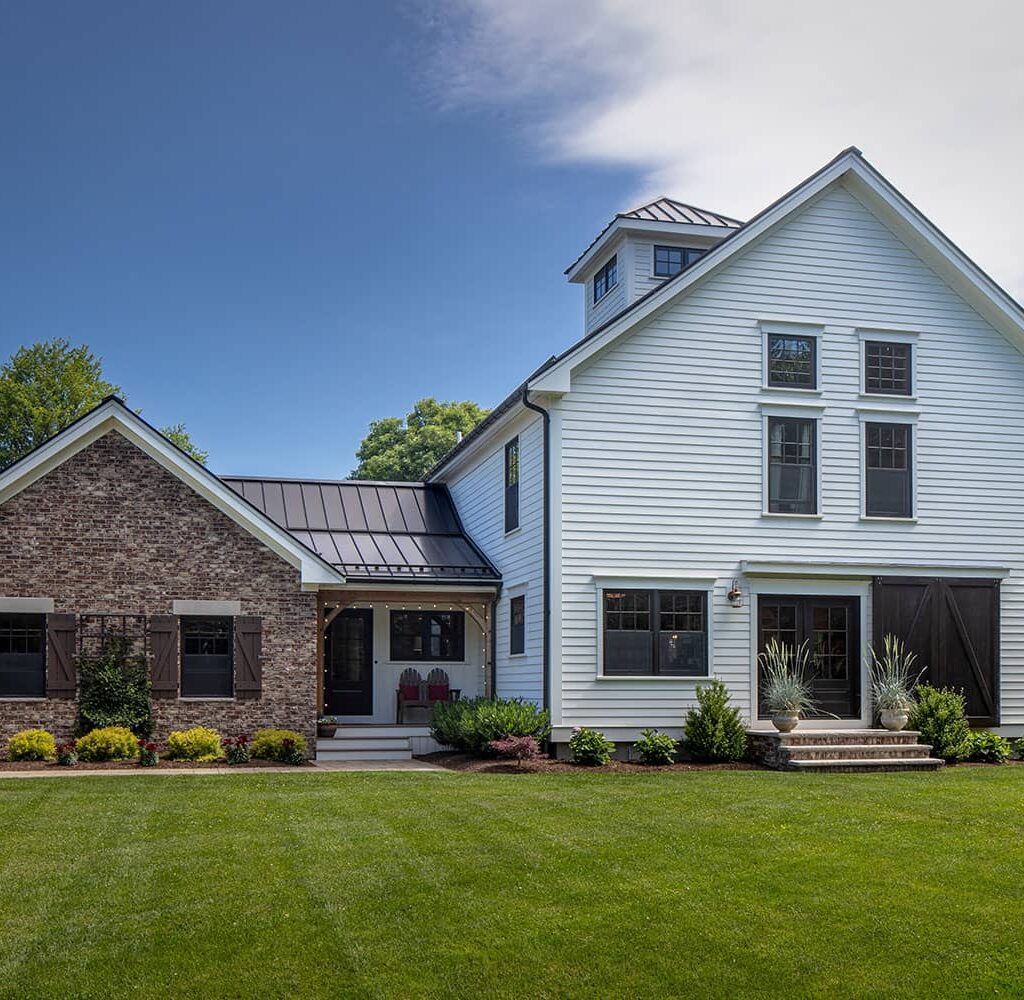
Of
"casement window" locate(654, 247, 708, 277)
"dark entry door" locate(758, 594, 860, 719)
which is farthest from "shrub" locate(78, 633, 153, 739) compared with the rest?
"casement window" locate(654, 247, 708, 277)

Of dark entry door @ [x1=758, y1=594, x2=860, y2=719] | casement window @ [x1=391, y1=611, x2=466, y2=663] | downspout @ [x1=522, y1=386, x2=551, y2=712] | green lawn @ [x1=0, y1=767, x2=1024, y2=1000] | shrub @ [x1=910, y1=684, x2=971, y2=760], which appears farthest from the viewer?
casement window @ [x1=391, y1=611, x2=466, y2=663]

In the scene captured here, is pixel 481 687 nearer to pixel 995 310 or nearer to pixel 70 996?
pixel 995 310

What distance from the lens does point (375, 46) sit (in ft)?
60.9

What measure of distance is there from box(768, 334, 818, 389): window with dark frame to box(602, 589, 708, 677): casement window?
12.3 ft

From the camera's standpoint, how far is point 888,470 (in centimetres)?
2034

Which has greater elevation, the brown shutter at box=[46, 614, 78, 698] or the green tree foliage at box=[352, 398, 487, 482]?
the green tree foliage at box=[352, 398, 487, 482]

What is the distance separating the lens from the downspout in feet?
60.9

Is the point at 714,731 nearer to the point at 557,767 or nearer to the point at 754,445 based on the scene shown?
the point at 557,767

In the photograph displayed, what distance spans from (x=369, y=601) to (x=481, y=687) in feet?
10.8

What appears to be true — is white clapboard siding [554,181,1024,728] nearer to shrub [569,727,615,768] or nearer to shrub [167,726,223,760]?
shrub [569,727,615,768]

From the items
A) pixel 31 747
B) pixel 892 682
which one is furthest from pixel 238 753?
pixel 892 682

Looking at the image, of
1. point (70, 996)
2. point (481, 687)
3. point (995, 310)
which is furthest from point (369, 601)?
point (70, 996)

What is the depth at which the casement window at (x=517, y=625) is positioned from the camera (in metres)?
20.4

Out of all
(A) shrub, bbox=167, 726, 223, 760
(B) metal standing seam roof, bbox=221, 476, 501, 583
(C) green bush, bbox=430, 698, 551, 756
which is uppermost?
(B) metal standing seam roof, bbox=221, 476, 501, 583
